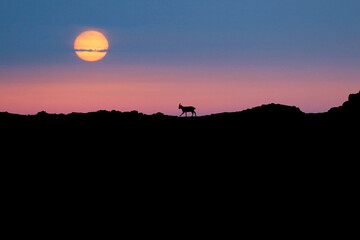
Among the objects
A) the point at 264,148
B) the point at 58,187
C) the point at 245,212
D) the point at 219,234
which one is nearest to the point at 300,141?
the point at 264,148

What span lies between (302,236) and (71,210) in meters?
16.6

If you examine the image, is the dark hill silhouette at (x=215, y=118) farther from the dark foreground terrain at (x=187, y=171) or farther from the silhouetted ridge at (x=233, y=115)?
the dark foreground terrain at (x=187, y=171)

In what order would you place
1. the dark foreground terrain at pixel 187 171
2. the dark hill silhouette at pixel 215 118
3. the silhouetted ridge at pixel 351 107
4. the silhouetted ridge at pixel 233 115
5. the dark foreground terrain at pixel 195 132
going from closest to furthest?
the dark foreground terrain at pixel 187 171 → the dark foreground terrain at pixel 195 132 → the silhouetted ridge at pixel 351 107 → the dark hill silhouette at pixel 215 118 → the silhouetted ridge at pixel 233 115

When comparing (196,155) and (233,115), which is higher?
(233,115)

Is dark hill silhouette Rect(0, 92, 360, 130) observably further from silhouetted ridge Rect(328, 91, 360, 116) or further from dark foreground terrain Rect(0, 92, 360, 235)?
dark foreground terrain Rect(0, 92, 360, 235)

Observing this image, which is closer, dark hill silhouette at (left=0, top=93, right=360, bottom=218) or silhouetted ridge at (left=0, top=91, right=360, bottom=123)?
dark hill silhouette at (left=0, top=93, right=360, bottom=218)

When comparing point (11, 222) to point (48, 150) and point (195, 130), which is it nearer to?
point (48, 150)

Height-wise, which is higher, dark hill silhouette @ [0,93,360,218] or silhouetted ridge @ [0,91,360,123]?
silhouetted ridge @ [0,91,360,123]

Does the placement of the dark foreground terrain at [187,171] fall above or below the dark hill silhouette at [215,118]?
below

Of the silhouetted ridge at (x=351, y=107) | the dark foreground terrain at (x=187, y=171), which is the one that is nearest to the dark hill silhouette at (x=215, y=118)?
the silhouetted ridge at (x=351, y=107)

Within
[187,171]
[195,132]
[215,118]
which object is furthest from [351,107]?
[187,171]

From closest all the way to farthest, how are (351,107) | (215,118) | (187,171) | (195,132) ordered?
1. (187,171)
2. (195,132)
3. (351,107)
4. (215,118)

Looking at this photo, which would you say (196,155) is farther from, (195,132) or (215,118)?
(215,118)

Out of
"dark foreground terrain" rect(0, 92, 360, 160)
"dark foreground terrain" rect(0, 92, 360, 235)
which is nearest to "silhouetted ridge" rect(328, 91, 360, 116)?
"dark foreground terrain" rect(0, 92, 360, 160)
